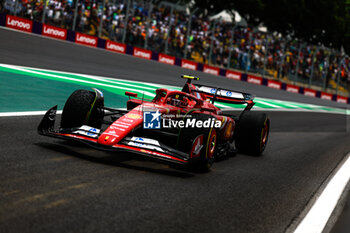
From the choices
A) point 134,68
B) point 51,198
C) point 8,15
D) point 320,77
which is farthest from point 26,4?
point 320,77

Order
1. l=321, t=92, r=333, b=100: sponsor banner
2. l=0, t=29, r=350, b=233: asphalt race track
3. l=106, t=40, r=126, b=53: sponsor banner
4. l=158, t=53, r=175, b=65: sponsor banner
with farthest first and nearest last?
1. l=321, t=92, r=333, b=100: sponsor banner
2. l=158, t=53, r=175, b=65: sponsor banner
3. l=106, t=40, r=126, b=53: sponsor banner
4. l=0, t=29, r=350, b=233: asphalt race track

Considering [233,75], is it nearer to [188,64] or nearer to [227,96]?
[188,64]

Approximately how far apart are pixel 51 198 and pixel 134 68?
17401mm

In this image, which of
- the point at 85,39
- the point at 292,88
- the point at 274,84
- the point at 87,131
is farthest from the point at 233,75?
the point at 87,131

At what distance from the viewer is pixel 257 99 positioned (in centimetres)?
2177

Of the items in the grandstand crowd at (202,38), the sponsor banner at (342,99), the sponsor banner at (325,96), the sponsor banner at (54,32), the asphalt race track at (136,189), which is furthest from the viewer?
the sponsor banner at (342,99)

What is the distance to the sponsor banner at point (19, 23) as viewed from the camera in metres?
20.8

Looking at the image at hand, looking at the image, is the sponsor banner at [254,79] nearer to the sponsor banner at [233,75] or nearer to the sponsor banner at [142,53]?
the sponsor banner at [233,75]

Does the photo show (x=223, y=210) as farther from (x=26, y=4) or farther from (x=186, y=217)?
(x=26, y=4)

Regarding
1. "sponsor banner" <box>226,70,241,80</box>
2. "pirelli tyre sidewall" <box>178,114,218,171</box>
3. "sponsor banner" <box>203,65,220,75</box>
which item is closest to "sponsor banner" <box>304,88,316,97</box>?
"sponsor banner" <box>226,70,241,80</box>

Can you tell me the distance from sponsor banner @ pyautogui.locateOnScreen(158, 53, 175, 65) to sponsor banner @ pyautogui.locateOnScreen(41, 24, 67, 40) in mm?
5801

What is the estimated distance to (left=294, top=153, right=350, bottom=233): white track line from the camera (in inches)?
187

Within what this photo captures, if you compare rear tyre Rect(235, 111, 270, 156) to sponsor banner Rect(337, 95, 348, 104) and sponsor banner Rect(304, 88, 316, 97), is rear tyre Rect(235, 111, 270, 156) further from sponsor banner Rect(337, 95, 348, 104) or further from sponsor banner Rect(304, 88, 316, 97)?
sponsor banner Rect(337, 95, 348, 104)

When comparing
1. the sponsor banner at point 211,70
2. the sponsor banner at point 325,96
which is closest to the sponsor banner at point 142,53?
the sponsor banner at point 211,70
